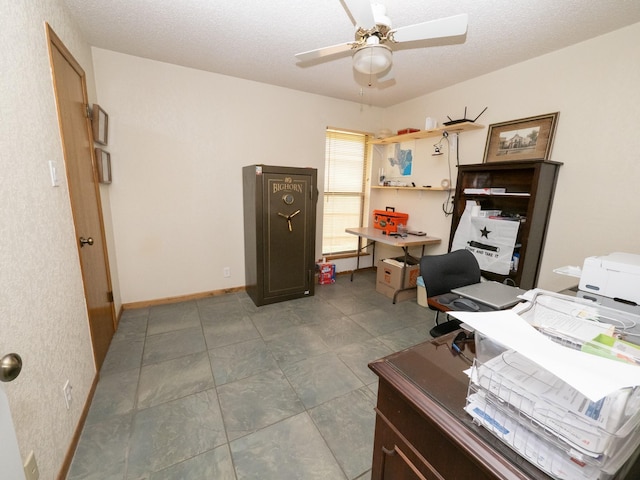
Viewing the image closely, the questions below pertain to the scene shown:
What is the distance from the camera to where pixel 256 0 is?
1.81m

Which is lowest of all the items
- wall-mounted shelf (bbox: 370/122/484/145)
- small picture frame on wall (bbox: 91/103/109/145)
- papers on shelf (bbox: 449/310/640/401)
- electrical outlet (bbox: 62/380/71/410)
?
electrical outlet (bbox: 62/380/71/410)

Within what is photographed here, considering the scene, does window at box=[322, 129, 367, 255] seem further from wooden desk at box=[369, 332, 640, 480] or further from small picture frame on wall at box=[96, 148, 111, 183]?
wooden desk at box=[369, 332, 640, 480]

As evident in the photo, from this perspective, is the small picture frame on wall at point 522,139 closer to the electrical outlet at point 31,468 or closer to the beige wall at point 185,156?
the beige wall at point 185,156

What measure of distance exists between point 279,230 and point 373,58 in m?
1.98

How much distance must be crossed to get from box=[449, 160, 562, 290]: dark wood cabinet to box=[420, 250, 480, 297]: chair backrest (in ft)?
2.14

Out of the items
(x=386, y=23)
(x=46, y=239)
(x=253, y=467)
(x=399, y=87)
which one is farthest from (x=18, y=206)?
(x=399, y=87)

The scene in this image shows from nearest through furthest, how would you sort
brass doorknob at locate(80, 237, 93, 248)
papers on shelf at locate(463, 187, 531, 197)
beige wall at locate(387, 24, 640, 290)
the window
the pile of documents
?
the pile of documents < brass doorknob at locate(80, 237, 93, 248) < beige wall at locate(387, 24, 640, 290) < papers on shelf at locate(463, 187, 531, 197) < the window

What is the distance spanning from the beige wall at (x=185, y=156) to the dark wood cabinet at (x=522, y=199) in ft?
6.83

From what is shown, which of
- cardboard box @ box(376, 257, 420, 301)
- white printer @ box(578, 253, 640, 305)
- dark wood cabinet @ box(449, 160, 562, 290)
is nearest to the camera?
white printer @ box(578, 253, 640, 305)

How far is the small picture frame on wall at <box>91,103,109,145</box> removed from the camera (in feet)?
7.38

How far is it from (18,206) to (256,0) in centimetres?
181

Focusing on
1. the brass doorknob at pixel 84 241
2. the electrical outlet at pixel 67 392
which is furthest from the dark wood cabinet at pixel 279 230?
the electrical outlet at pixel 67 392

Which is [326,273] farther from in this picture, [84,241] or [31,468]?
[31,468]

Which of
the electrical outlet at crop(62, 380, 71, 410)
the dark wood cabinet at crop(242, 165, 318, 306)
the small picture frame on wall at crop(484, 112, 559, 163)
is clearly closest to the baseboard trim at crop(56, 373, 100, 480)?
the electrical outlet at crop(62, 380, 71, 410)
